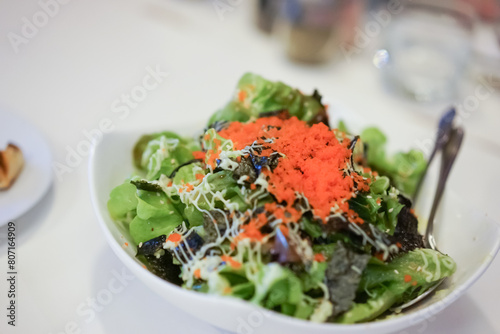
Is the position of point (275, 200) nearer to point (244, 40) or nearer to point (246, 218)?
point (246, 218)

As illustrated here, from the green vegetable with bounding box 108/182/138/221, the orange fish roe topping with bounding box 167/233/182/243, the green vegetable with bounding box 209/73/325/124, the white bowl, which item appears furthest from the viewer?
the green vegetable with bounding box 209/73/325/124

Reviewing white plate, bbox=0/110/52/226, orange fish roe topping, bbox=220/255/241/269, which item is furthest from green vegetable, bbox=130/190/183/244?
white plate, bbox=0/110/52/226

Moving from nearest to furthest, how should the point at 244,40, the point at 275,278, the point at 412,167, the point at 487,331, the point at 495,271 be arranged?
1. the point at 275,278
2. the point at 487,331
3. the point at 495,271
4. the point at 412,167
5. the point at 244,40

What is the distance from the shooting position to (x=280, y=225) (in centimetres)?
113

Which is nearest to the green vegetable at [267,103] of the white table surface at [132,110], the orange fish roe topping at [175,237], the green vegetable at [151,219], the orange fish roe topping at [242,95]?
the orange fish roe topping at [242,95]

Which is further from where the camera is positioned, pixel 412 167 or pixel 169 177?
pixel 412 167

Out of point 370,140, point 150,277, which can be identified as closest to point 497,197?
point 370,140

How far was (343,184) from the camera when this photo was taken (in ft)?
4.07

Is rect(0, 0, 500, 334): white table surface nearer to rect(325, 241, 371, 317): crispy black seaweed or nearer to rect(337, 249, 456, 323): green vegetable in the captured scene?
rect(337, 249, 456, 323): green vegetable

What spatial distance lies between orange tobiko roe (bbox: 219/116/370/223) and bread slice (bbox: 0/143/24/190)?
81 cm

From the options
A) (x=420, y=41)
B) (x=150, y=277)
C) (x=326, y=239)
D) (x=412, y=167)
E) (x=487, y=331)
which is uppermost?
(x=420, y=41)

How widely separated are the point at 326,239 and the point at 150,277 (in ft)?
1.61

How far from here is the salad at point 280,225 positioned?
A: 1110mm

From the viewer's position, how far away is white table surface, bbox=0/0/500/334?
1.38m
